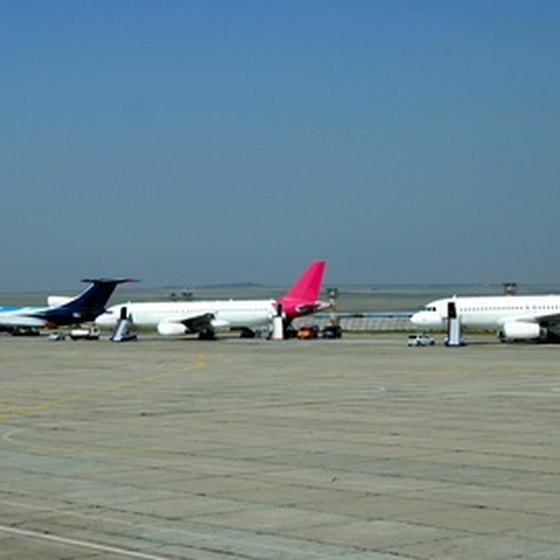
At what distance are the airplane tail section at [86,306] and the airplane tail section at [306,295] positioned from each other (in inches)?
712

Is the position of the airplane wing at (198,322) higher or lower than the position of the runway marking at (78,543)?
higher

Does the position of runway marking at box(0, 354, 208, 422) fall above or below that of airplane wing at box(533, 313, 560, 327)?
below

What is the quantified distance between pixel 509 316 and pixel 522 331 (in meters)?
4.11

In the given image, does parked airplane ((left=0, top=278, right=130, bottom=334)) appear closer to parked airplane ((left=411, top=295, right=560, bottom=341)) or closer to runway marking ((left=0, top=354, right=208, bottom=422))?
parked airplane ((left=411, top=295, right=560, bottom=341))

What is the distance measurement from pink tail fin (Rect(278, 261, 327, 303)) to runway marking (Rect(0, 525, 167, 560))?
9760 cm

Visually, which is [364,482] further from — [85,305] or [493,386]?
[85,305]

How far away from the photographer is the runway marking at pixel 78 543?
1522 cm

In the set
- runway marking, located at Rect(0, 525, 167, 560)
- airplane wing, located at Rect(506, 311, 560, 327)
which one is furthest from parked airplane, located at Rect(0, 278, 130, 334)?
runway marking, located at Rect(0, 525, 167, 560)

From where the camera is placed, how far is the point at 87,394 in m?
42.9

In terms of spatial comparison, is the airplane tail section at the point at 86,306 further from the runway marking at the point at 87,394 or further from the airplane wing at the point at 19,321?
the runway marking at the point at 87,394

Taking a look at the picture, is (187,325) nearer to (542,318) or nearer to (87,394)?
(542,318)

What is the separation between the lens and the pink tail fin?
377 feet

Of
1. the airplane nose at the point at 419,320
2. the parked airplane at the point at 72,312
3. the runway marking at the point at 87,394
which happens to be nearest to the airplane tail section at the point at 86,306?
the parked airplane at the point at 72,312

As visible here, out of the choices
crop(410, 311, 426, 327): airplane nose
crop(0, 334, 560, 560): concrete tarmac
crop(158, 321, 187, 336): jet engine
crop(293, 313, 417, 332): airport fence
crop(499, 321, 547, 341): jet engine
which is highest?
crop(293, 313, 417, 332): airport fence
